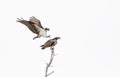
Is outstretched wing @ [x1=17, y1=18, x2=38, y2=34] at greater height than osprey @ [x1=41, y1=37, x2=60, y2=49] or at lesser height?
greater

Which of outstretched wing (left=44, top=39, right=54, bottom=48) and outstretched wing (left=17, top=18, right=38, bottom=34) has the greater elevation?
outstretched wing (left=17, top=18, right=38, bottom=34)

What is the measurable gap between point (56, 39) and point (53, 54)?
0.04 metres

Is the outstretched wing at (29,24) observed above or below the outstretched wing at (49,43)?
above

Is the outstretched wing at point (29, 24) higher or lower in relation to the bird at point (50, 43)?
higher

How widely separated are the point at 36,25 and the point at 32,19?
0.05 meters

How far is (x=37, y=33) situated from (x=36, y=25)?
0.06 ft

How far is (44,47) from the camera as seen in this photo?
1.99 m

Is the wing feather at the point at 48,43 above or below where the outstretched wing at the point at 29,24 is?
below

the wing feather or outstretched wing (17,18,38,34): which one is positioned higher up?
outstretched wing (17,18,38,34)

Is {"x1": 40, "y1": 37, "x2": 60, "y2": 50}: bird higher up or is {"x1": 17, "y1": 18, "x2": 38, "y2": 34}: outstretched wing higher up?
{"x1": 17, "y1": 18, "x2": 38, "y2": 34}: outstretched wing

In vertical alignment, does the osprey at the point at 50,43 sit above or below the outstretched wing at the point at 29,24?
below

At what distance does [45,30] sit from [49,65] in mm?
79

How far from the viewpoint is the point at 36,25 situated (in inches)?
79.4

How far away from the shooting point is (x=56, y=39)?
202cm
